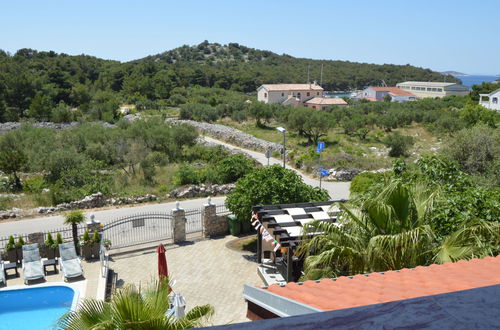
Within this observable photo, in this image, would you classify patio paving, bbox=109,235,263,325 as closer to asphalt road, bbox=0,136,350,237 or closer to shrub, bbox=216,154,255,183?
asphalt road, bbox=0,136,350,237

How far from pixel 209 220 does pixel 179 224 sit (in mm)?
1216

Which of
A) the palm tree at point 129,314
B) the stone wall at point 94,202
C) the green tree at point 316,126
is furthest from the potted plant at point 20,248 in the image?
the green tree at point 316,126

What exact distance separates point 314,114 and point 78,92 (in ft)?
119

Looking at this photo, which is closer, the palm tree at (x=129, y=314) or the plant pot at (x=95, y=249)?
the palm tree at (x=129, y=314)

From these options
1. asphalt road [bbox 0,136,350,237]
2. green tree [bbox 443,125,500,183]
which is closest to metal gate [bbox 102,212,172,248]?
asphalt road [bbox 0,136,350,237]

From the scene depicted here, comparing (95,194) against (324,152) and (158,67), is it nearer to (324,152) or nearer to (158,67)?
(324,152)

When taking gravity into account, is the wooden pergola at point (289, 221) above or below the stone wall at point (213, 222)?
above

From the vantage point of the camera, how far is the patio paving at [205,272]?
11742 millimetres

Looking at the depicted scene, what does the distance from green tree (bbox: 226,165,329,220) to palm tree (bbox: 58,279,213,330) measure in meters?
10.2

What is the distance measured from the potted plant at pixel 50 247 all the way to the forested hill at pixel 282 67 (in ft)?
286

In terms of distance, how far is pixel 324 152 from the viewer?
32.0m

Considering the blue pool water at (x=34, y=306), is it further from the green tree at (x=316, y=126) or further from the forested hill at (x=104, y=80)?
the forested hill at (x=104, y=80)

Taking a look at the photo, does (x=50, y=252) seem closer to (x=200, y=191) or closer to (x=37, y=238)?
(x=37, y=238)

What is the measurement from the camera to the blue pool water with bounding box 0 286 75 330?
11273mm
